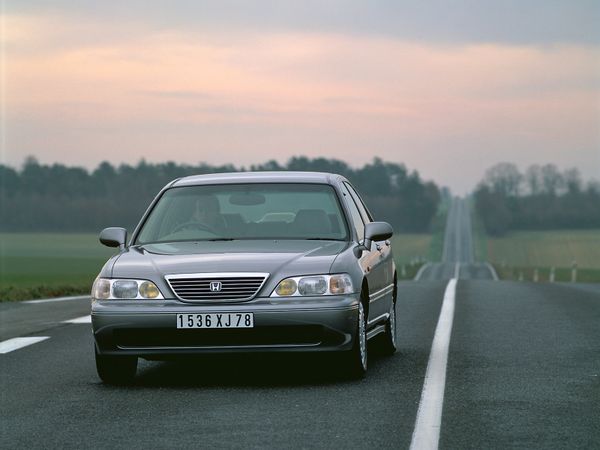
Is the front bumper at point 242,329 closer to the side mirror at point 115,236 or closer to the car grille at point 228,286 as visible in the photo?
the car grille at point 228,286

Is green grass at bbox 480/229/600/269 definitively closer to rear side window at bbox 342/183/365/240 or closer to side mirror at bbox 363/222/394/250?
rear side window at bbox 342/183/365/240

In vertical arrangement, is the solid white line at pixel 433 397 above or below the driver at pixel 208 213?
below

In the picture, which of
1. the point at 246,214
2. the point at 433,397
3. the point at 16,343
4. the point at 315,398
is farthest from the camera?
the point at 16,343

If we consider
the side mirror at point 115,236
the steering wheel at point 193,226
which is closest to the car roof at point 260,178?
the steering wheel at point 193,226

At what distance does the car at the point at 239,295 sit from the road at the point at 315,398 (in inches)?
11.0

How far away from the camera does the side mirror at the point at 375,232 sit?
10.3 m

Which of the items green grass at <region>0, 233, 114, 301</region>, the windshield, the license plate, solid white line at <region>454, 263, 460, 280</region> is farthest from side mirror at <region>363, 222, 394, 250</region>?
solid white line at <region>454, 263, 460, 280</region>

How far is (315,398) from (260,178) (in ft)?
Answer: 9.40

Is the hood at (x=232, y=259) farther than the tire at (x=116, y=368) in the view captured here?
No

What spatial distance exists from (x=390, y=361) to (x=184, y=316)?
8.16 feet

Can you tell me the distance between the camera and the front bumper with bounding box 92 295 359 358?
9.04m

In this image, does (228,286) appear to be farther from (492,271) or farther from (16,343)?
(492,271)

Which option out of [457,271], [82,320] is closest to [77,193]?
[457,271]

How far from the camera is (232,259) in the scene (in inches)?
367
